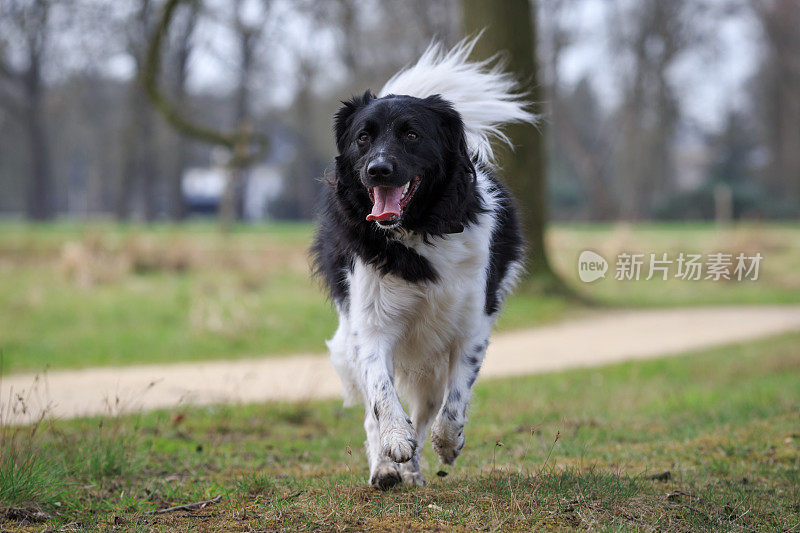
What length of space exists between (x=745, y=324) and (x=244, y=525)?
10850 mm

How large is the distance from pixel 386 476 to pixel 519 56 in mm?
9328

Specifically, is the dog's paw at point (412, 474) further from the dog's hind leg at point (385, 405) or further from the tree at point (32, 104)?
the tree at point (32, 104)

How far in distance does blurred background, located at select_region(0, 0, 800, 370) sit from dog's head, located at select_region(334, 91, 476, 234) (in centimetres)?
254

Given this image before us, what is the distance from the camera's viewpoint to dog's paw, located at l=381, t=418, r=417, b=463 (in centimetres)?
374

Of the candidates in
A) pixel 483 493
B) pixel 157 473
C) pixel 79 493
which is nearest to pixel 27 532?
pixel 79 493

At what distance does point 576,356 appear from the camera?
1052cm

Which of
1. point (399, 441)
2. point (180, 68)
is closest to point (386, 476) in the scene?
point (399, 441)

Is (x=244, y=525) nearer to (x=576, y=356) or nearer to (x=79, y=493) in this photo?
(x=79, y=493)

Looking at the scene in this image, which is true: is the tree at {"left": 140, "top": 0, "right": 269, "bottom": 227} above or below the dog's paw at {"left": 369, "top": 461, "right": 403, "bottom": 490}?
above

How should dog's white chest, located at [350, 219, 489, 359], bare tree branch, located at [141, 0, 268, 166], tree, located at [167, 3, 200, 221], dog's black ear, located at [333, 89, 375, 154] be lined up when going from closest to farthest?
dog's white chest, located at [350, 219, 489, 359]
dog's black ear, located at [333, 89, 375, 154]
bare tree branch, located at [141, 0, 268, 166]
tree, located at [167, 3, 200, 221]

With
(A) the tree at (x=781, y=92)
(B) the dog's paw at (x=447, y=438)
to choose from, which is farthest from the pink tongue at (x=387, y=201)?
(A) the tree at (x=781, y=92)

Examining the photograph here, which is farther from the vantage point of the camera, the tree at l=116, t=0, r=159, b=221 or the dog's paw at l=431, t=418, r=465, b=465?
the tree at l=116, t=0, r=159, b=221

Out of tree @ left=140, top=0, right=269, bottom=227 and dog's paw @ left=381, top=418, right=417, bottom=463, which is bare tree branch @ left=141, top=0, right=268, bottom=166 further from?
dog's paw @ left=381, top=418, right=417, bottom=463

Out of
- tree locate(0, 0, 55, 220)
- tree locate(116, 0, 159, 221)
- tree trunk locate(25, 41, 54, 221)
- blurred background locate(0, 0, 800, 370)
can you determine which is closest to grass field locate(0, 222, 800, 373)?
blurred background locate(0, 0, 800, 370)
